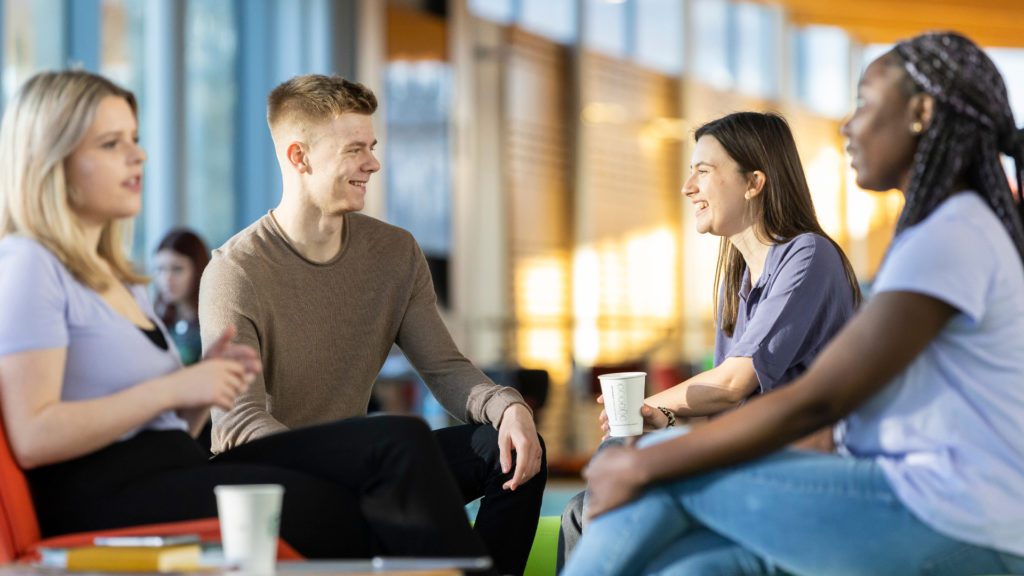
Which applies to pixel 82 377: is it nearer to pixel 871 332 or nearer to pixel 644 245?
pixel 871 332

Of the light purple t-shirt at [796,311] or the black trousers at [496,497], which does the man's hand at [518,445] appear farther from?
the light purple t-shirt at [796,311]

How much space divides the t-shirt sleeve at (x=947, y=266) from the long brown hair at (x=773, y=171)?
1026 mm

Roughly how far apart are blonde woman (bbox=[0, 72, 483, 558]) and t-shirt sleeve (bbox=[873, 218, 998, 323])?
0.72m

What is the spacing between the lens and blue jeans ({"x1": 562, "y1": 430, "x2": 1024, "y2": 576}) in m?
1.73

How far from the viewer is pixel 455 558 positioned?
192cm

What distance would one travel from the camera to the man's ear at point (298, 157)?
280 centimetres

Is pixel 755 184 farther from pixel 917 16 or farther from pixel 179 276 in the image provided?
pixel 917 16

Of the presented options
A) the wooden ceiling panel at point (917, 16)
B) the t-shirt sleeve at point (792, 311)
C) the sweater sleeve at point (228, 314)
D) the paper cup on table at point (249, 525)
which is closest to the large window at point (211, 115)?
the sweater sleeve at point (228, 314)

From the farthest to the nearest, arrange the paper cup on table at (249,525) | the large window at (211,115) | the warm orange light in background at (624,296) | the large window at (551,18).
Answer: the warm orange light in background at (624,296) < the large window at (551,18) < the large window at (211,115) < the paper cup on table at (249,525)

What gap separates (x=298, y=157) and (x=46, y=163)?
1.00 metres

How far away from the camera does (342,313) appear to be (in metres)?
2.74

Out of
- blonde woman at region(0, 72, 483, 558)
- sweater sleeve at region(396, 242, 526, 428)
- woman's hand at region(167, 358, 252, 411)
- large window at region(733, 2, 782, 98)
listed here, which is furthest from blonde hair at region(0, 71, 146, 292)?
large window at region(733, 2, 782, 98)

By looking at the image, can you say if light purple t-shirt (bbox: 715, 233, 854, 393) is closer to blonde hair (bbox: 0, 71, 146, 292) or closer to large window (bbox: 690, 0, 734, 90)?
blonde hair (bbox: 0, 71, 146, 292)

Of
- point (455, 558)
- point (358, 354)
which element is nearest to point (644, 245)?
point (358, 354)
